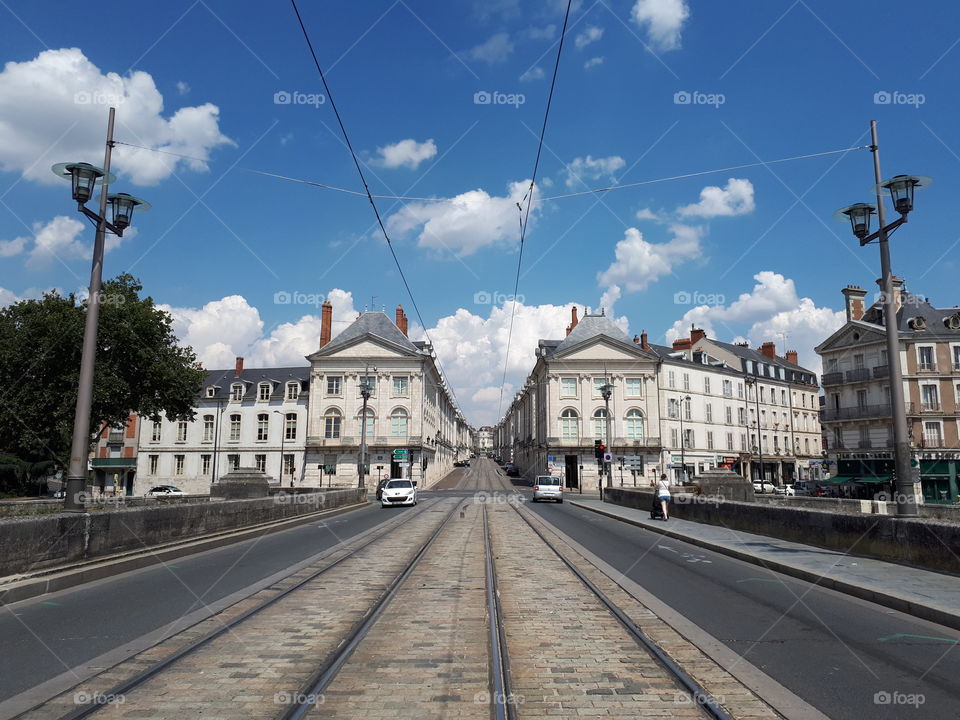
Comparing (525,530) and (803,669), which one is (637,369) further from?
Result: (803,669)

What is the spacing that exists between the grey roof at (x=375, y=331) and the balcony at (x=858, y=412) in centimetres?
3723

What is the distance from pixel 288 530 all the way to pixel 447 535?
Result: 202 inches

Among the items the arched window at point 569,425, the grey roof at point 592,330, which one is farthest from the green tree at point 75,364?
the grey roof at point 592,330

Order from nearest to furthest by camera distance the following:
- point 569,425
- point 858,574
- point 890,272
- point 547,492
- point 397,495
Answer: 1. point 858,574
2. point 890,272
3. point 397,495
4. point 547,492
5. point 569,425

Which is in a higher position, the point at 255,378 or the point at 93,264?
the point at 255,378

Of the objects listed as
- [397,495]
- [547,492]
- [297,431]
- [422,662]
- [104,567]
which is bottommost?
[547,492]

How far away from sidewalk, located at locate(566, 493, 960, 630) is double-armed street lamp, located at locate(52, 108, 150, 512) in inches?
444

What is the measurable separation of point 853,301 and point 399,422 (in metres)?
41.7

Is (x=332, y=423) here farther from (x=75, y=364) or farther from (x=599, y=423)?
(x=75, y=364)

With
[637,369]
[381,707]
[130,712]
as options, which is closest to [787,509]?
[381,707]

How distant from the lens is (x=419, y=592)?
939 cm

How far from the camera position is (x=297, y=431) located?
62.9 metres


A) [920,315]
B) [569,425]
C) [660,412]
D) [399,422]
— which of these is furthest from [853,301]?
[399,422]

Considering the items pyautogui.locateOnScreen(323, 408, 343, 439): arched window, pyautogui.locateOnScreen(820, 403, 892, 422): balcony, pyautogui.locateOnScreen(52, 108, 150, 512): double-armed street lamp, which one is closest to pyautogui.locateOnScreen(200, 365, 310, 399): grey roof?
pyautogui.locateOnScreen(323, 408, 343, 439): arched window
